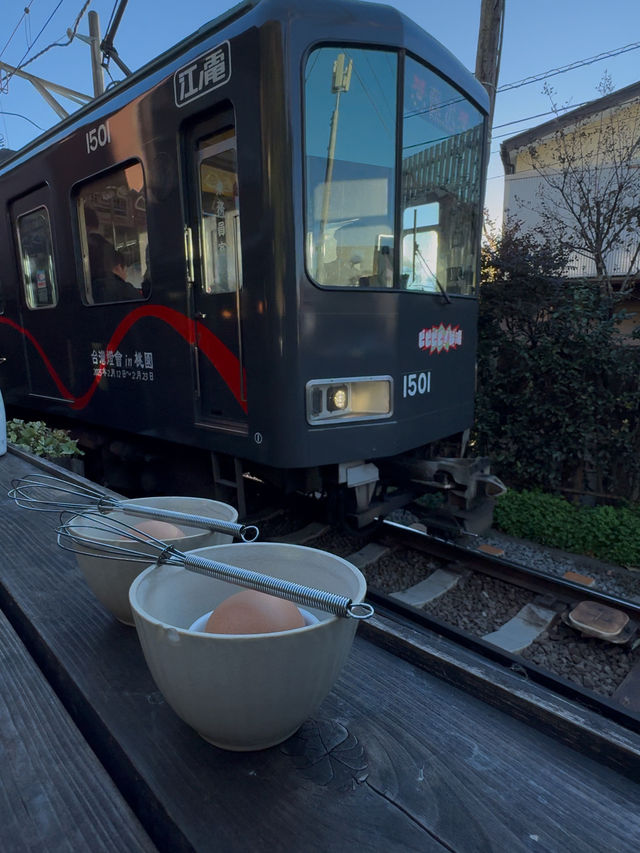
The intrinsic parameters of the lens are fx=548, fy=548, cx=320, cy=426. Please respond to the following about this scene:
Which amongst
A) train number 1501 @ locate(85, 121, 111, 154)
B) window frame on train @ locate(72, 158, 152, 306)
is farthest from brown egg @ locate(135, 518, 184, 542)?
train number 1501 @ locate(85, 121, 111, 154)

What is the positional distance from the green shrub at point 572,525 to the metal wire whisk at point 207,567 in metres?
4.35

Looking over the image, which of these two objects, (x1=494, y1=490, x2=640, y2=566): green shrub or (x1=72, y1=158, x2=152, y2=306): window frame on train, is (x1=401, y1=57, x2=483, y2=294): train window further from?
(x1=494, y1=490, x2=640, y2=566): green shrub

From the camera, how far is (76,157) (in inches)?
156

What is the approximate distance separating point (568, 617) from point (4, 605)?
114 inches

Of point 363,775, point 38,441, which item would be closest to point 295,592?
point 363,775

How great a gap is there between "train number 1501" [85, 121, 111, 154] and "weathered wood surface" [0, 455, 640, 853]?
372cm

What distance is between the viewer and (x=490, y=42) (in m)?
6.08

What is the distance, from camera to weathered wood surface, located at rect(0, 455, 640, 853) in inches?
23.7

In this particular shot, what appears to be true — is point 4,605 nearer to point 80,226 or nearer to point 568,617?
point 568,617

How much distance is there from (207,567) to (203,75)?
3.13 m

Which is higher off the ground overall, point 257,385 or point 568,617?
point 257,385

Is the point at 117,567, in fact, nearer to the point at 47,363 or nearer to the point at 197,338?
the point at 197,338

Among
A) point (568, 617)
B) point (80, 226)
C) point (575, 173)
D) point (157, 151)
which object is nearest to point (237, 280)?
point (157, 151)

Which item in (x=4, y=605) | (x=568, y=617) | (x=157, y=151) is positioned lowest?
(x=568, y=617)
